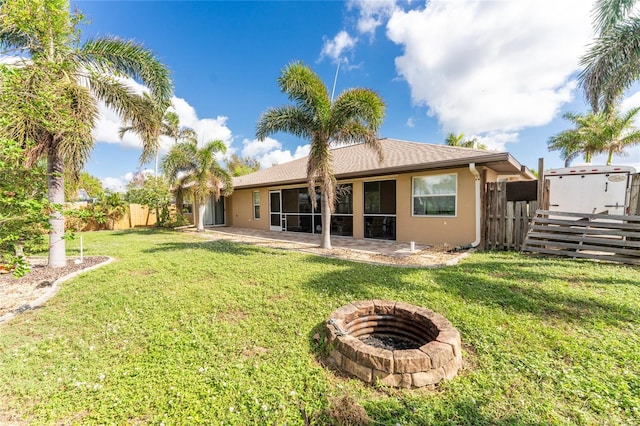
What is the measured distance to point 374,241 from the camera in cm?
1013

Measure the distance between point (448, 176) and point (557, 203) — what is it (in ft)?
13.5

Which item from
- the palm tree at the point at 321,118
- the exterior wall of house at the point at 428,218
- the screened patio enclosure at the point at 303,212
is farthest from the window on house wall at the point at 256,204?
the palm tree at the point at 321,118

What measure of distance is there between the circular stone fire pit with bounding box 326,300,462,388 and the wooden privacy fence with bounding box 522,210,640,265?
5865 mm

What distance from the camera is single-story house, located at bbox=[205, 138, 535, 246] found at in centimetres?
809

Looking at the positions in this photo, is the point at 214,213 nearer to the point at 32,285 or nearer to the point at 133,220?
the point at 133,220

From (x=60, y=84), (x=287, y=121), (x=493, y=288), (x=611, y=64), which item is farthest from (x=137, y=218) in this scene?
(x=611, y=64)

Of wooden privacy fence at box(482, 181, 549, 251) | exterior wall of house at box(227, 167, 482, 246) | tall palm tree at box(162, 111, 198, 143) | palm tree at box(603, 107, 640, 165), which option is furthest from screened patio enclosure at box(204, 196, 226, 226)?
palm tree at box(603, 107, 640, 165)

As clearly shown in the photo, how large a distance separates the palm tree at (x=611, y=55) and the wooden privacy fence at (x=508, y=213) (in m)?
2.59

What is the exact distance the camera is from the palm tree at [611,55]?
6.09 meters

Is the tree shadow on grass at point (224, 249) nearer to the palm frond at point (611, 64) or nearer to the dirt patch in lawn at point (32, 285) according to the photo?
the dirt patch in lawn at point (32, 285)

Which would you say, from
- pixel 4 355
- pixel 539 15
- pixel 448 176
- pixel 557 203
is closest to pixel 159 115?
pixel 4 355

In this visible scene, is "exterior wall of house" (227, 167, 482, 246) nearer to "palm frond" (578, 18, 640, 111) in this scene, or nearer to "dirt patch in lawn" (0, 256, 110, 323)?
"palm frond" (578, 18, 640, 111)

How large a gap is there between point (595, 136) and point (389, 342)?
2371 centimetres

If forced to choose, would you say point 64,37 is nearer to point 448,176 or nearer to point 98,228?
point 448,176
